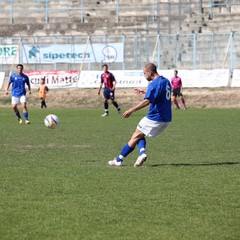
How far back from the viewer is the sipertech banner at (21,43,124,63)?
159 ft

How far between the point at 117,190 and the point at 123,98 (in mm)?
32087

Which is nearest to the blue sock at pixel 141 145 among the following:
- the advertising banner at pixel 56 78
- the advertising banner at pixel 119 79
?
the advertising banner at pixel 119 79

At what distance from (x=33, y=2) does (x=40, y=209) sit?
4711cm

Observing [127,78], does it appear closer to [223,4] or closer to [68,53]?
[68,53]

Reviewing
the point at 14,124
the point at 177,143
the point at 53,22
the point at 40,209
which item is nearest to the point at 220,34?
the point at 53,22

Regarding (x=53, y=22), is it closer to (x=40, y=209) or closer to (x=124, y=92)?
(x=124, y=92)

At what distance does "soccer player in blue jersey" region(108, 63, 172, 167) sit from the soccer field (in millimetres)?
338

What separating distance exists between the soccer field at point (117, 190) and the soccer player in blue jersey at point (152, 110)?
34 centimetres

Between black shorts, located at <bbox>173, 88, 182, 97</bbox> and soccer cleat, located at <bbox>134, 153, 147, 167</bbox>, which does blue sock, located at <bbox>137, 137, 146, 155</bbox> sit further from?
black shorts, located at <bbox>173, 88, 182, 97</bbox>

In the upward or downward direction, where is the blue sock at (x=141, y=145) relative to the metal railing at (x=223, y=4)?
downward

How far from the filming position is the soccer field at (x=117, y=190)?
346 inches

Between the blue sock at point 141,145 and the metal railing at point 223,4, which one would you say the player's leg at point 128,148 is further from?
the metal railing at point 223,4

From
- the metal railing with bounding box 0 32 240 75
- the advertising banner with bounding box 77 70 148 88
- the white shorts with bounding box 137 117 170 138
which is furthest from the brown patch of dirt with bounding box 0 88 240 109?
the white shorts with bounding box 137 117 170 138

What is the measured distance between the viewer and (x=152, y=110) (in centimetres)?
1457
